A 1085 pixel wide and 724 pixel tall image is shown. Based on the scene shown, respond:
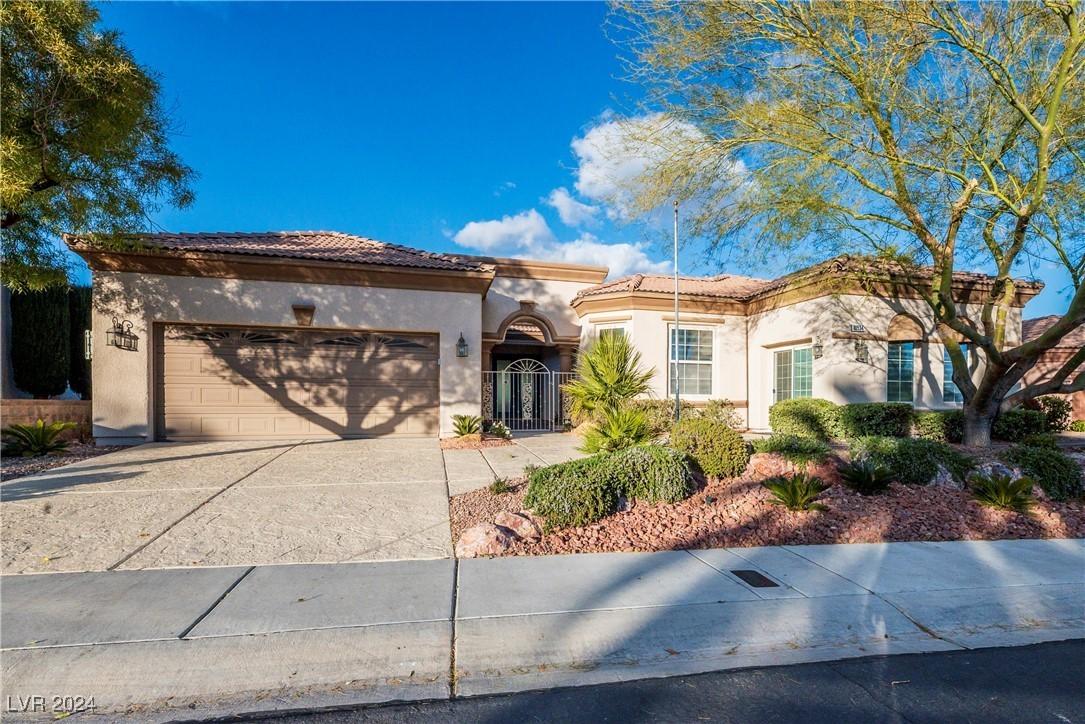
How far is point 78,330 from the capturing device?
17750mm

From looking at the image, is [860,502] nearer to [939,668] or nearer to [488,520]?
[939,668]

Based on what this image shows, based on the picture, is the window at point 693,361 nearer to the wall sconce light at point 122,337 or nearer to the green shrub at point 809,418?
the green shrub at point 809,418

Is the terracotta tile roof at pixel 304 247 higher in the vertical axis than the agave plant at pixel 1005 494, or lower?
higher

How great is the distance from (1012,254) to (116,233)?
53.6ft

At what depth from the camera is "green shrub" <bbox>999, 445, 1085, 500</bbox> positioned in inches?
276

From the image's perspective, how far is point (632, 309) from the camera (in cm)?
1523

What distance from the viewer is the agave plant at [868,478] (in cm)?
681

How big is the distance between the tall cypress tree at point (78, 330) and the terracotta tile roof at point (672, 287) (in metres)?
16.2

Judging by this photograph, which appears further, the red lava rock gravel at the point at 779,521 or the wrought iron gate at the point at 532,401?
the wrought iron gate at the point at 532,401

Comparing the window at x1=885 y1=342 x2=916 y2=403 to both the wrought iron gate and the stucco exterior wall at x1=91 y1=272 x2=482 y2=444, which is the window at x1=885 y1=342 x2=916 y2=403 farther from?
the stucco exterior wall at x1=91 y1=272 x2=482 y2=444

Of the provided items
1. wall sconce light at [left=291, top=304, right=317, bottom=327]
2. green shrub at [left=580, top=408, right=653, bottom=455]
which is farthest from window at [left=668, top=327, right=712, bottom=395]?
wall sconce light at [left=291, top=304, right=317, bottom=327]

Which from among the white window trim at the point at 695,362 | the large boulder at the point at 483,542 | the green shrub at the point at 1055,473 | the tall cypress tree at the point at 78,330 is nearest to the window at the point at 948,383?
the white window trim at the point at 695,362

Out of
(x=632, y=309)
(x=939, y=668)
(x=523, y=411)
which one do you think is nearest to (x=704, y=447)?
(x=939, y=668)

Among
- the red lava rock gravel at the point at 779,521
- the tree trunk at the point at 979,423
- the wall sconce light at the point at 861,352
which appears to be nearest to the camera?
the red lava rock gravel at the point at 779,521
